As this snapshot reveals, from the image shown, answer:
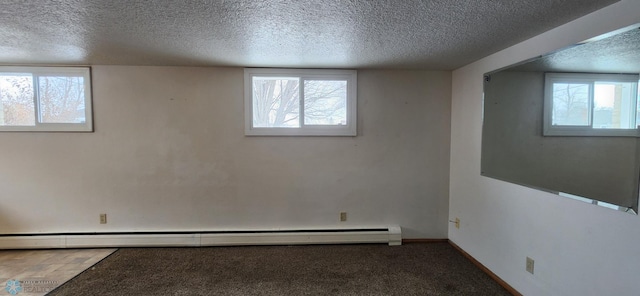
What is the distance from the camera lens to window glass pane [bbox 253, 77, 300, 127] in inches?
121

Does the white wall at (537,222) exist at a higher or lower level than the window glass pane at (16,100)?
lower

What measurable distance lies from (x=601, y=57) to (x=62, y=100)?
4.70m

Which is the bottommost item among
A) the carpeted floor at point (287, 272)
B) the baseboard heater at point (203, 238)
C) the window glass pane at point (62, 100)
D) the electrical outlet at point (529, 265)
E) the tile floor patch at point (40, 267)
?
the carpeted floor at point (287, 272)

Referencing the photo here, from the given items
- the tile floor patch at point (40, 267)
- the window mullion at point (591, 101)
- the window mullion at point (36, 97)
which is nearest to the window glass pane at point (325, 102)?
the window mullion at point (591, 101)

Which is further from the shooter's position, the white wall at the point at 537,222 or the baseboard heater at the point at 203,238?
the baseboard heater at the point at 203,238

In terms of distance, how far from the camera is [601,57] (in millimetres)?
1556

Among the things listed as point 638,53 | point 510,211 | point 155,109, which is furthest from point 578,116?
point 155,109

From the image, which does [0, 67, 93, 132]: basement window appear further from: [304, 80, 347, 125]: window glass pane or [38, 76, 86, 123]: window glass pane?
[304, 80, 347, 125]: window glass pane

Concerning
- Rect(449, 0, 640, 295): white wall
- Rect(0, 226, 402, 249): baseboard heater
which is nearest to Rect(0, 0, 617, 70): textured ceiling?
Rect(449, 0, 640, 295): white wall

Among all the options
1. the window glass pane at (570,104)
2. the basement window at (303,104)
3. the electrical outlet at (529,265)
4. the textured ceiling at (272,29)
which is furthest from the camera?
the basement window at (303,104)

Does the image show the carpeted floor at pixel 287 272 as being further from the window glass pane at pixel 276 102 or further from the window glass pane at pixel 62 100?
the window glass pane at pixel 62 100

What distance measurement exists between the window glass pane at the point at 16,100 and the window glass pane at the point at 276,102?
7.95ft

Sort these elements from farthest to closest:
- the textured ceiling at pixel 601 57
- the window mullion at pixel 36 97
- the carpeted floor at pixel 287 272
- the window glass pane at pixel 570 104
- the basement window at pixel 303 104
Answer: the basement window at pixel 303 104 < the window mullion at pixel 36 97 < the carpeted floor at pixel 287 272 < the window glass pane at pixel 570 104 < the textured ceiling at pixel 601 57

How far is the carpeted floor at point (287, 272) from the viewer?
2.23 m
